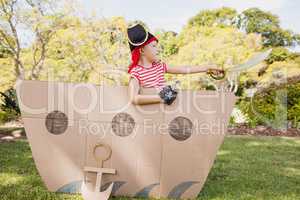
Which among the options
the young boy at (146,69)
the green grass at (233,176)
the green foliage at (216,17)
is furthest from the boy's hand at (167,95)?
the green foliage at (216,17)

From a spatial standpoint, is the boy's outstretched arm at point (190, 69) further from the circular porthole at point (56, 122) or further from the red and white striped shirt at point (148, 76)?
the circular porthole at point (56, 122)

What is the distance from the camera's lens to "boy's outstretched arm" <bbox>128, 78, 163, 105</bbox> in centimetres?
247

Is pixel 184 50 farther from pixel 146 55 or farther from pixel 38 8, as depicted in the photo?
pixel 146 55

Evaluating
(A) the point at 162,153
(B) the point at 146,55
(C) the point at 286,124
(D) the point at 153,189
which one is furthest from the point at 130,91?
(C) the point at 286,124

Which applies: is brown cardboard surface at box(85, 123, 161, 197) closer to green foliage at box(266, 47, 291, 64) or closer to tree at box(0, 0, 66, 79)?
tree at box(0, 0, 66, 79)

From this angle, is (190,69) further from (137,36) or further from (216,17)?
(216,17)

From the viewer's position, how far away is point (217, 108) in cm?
251

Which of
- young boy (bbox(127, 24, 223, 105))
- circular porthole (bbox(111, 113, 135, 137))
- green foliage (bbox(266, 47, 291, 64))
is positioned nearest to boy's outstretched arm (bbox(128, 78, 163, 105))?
young boy (bbox(127, 24, 223, 105))

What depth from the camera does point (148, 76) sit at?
8.42ft

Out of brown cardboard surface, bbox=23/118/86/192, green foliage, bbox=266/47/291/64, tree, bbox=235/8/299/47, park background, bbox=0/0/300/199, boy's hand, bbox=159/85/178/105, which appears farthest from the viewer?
tree, bbox=235/8/299/47

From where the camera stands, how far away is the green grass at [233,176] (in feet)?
8.68

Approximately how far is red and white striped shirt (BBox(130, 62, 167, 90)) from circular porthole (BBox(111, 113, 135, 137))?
25 centimetres

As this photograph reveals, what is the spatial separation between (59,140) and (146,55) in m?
0.88

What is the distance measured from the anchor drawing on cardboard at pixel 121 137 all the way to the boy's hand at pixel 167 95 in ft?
0.19
